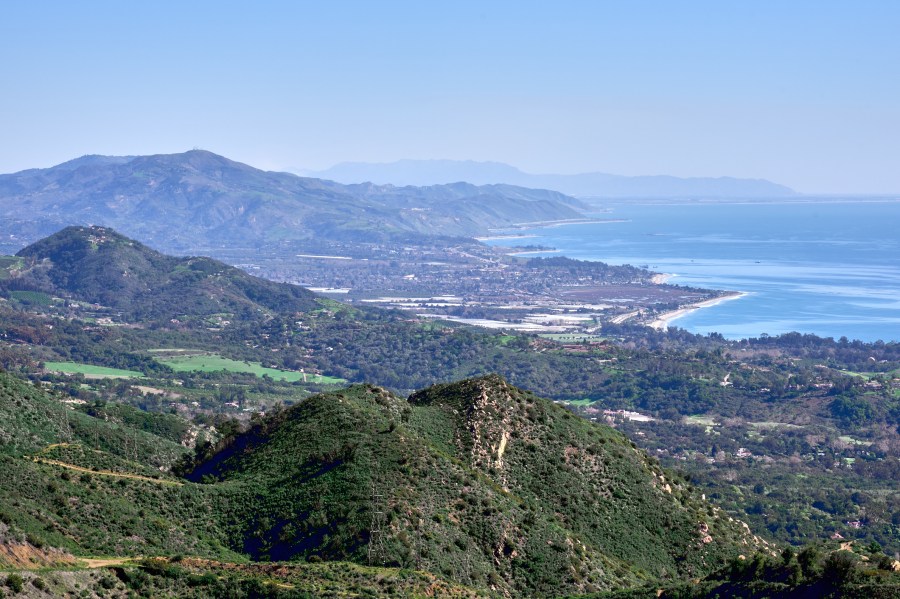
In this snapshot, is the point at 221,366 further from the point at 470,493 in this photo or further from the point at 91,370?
the point at 470,493

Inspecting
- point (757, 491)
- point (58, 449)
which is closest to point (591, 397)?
point (757, 491)

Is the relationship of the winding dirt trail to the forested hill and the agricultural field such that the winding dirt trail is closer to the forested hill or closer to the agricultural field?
the forested hill

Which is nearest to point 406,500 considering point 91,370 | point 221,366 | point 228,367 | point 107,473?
point 107,473

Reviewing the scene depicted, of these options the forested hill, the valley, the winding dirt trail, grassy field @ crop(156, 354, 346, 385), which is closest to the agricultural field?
grassy field @ crop(156, 354, 346, 385)

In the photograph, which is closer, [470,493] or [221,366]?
[470,493]

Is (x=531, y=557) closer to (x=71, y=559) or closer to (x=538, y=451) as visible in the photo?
(x=538, y=451)

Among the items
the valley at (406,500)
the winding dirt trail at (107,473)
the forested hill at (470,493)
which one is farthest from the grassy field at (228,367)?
the winding dirt trail at (107,473)
